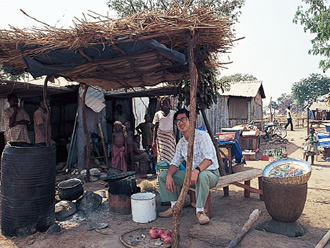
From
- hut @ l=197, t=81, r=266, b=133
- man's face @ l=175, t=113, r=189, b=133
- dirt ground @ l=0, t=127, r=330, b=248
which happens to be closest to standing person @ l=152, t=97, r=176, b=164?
dirt ground @ l=0, t=127, r=330, b=248

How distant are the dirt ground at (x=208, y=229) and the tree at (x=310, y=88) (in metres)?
34.9

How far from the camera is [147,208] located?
150 inches

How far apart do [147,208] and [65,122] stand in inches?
286

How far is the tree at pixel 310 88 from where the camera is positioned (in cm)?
3535

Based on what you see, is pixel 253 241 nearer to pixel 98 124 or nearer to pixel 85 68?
pixel 85 68

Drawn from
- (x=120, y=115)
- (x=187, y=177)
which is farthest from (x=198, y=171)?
(x=120, y=115)

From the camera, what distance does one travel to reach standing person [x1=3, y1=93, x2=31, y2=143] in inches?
233

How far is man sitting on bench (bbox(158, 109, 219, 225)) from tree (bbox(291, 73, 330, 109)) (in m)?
35.9

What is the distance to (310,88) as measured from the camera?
36.4 meters

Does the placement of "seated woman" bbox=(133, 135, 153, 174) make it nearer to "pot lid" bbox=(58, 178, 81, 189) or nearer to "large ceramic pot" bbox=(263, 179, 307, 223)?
"pot lid" bbox=(58, 178, 81, 189)

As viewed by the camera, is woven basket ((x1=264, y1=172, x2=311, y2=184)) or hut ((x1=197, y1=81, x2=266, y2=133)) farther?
hut ((x1=197, y1=81, x2=266, y2=133))

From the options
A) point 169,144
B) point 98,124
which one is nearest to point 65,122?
point 98,124

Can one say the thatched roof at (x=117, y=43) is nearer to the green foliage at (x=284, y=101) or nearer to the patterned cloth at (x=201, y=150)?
the patterned cloth at (x=201, y=150)

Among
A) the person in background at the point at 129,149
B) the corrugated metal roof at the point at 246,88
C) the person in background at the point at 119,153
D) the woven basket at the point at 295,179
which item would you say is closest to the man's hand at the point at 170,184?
the woven basket at the point at 295,179
